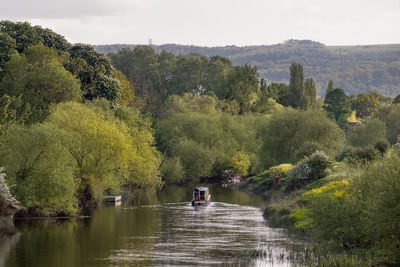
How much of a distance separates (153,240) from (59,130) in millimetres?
19659

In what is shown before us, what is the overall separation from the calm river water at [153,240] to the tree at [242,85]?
71.2 meters

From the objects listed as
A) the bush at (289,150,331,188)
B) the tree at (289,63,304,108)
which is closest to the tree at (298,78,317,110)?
the tree at (289,63,304,108)

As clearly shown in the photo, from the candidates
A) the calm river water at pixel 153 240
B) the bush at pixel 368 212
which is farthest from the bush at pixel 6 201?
the bush at pixel 368 212

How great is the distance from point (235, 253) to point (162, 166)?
55.8 m

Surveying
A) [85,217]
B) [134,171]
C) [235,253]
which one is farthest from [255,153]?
[235,253]

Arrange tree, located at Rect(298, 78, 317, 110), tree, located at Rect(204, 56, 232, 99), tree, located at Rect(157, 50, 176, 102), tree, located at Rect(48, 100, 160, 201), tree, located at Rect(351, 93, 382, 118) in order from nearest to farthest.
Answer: tree, located at Rect(48, 100, 160, 201), tree, located at Rect(298, 78, 317, 110), tree, located at Rect(204, 56, 232, 99), tree, located at Rect(157, 50, 176, 102), tree, located at Rect(351, 93, 382, 118)

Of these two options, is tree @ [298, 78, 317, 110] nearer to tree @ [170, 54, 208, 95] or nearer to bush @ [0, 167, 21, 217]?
tree @ [170, 54, 208, 95]

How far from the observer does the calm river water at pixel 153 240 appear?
129ft

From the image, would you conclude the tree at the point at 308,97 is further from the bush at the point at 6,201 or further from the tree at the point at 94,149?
the bush at the point at 6,201

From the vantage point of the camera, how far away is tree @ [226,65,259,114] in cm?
13688

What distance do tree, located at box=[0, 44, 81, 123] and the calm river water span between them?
22.8 metres

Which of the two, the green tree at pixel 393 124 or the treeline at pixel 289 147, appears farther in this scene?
the green tree at pixel 393 124

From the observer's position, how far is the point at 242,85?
137 metres

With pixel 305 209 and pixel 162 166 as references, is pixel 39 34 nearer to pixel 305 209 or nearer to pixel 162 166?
pixel 162 166
